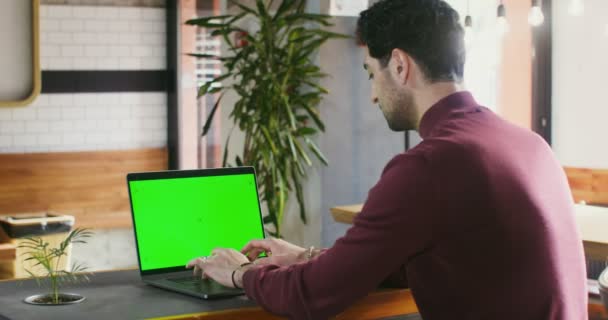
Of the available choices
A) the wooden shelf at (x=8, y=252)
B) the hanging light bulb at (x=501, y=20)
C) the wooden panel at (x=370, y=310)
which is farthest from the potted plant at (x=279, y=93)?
the wooden panel at (x=370, y=310)

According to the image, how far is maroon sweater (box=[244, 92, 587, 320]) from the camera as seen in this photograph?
192 cm

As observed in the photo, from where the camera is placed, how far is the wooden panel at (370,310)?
2264 millimetres

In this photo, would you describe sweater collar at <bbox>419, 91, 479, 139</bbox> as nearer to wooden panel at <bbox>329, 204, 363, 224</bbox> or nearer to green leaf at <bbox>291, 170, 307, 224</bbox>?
wooden panel at <bbox>329, 204, 363, 224</bbox>

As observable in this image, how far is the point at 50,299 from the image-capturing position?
7.86 ft

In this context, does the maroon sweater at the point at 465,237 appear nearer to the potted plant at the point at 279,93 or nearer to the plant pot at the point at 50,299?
the plant pot at the point at 50,299

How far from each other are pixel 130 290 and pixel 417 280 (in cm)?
87

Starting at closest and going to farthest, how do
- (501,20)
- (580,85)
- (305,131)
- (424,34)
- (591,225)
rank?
(424,34) → (591,225) → (501,20) → (305,131) → (580,85)

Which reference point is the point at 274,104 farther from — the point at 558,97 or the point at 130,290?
the point at 130,290

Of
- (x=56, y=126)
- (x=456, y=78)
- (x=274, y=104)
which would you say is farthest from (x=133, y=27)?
(x=456, y=78)

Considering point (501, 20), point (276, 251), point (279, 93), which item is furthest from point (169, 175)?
point (501, 20)

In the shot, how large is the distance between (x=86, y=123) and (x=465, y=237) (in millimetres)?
5785

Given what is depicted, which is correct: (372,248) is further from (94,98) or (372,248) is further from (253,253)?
(94,98)

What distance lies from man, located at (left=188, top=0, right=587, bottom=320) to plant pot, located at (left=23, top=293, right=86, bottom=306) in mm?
532

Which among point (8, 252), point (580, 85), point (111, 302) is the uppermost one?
point (580, 85)
